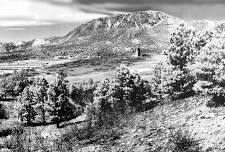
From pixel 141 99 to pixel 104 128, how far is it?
2700 centimetres

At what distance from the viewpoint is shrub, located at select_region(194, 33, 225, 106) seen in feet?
94.2

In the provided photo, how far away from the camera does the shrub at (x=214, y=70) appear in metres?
28.7

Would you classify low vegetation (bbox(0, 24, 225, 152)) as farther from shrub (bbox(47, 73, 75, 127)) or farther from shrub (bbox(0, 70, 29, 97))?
shrub (bbox(0, 70, 29, 97))

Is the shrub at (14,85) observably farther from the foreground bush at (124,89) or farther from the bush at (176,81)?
the bush at (176,81)

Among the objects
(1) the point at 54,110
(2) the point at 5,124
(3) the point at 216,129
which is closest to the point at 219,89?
(3) the point at 216,129

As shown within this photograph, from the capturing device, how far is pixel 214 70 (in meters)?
29.4

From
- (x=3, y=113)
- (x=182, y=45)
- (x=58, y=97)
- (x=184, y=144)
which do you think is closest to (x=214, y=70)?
(x=184, y=144)

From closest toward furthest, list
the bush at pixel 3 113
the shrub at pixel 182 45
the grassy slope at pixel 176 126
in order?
the grassy slope at pixel 176 126 < the shrub at pixel 182 45 < the bush at pixel 3 113

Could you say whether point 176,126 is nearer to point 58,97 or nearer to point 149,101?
point 149,101

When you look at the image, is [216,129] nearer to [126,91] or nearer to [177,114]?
[177,114]

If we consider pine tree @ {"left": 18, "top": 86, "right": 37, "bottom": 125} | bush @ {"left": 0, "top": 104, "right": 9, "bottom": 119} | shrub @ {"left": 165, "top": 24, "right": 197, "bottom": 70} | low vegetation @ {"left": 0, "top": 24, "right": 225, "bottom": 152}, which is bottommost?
bush @ {"left": 0, "top": 104, "right": 9, "bottom": 119}

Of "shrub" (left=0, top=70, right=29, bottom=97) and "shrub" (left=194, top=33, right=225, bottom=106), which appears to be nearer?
"shrub" (left=194, top=33, right=225, bottom=106)

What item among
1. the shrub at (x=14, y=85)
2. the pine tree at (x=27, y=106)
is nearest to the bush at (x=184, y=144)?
the pine tree at (x=27, y=106)

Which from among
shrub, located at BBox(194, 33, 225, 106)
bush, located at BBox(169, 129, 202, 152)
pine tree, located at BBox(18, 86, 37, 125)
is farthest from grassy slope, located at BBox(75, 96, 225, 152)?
pine tree, located at BBox(18, 86, 37, 125)
